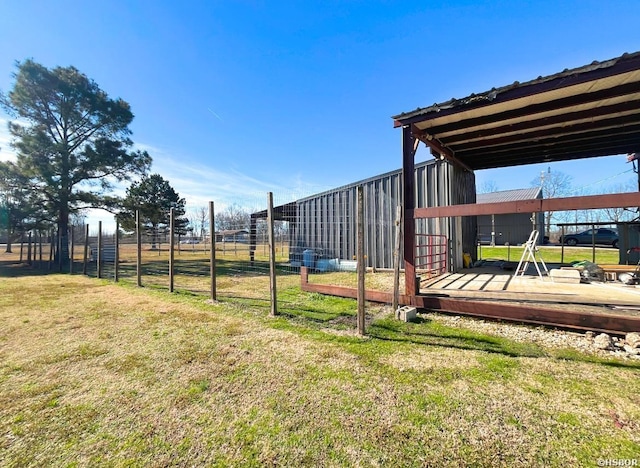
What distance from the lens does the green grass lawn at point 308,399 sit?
161 cm

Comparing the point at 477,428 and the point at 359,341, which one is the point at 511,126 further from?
the point at 477,428

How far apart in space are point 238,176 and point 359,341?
18410mm

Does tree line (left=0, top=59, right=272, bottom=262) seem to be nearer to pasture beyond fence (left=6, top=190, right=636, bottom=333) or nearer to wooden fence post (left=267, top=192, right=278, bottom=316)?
pasture beyond fence (left=6, top=190, right=636, bottom=333)

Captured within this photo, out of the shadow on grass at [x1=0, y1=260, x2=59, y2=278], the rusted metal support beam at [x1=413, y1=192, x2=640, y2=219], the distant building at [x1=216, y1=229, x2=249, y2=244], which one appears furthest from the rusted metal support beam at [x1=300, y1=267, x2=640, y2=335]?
the shadow on grass at [x1=0, y1=260, x2=59, y2=278]

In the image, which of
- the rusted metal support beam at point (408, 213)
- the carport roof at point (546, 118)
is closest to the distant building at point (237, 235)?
the rusted metal support beam at point (408, 213)

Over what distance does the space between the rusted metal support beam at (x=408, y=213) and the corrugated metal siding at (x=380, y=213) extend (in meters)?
3.24

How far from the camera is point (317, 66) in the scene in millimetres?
9203

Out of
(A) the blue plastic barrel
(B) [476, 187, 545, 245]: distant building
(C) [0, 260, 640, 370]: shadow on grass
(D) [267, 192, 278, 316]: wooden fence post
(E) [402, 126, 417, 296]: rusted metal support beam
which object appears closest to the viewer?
(C) [0, 260, 640, 370]: shadow on grass

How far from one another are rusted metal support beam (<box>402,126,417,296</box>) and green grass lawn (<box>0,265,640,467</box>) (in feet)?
3.20

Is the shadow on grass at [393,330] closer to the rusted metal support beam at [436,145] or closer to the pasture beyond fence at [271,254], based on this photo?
the pasture beyond fence at [271,254]

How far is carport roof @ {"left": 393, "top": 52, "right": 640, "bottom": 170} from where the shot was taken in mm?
3703

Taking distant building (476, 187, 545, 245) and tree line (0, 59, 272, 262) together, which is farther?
distant building (476, 187, 545, 245)

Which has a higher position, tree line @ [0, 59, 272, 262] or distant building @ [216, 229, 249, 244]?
tree line @ [0, 59, 272, 262]

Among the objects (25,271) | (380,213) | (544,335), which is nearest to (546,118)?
(544,335)
